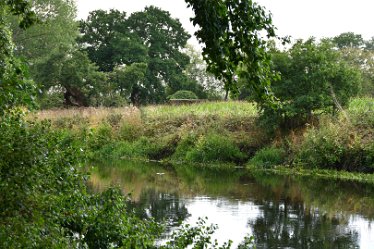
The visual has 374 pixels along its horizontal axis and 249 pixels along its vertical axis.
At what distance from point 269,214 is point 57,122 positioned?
24.1 meters

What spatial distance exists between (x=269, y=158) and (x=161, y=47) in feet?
108

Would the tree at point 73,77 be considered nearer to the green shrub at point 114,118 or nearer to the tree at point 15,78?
the green shrub at point 114,118

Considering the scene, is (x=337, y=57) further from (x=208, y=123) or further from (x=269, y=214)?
(x=269, y=214)

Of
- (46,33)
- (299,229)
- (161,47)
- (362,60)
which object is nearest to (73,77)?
(161,47)

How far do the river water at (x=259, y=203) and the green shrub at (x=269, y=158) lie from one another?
43.2 inches

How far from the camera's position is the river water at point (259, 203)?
1281cm

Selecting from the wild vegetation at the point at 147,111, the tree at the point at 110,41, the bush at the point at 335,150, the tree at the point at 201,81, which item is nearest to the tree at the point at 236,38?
the wild vegetation at the point at 147,111

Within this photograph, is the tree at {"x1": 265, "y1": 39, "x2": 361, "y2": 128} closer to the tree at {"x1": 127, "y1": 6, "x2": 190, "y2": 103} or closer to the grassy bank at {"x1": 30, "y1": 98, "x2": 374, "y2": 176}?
the grassy bank at {"x1": 30, "y1": 98, "x2": 374, "y2": 176}

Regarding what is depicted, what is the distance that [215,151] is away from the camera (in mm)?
27969

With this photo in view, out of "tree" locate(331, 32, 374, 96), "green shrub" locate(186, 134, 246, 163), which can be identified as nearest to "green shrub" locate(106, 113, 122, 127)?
"green shrub" locate(186, 134, 246, 163)

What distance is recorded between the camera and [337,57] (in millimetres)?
26516

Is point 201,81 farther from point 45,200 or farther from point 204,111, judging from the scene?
point 45,200

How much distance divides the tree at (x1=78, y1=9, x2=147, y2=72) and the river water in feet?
95.7

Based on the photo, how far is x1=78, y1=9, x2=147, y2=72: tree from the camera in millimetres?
53281
